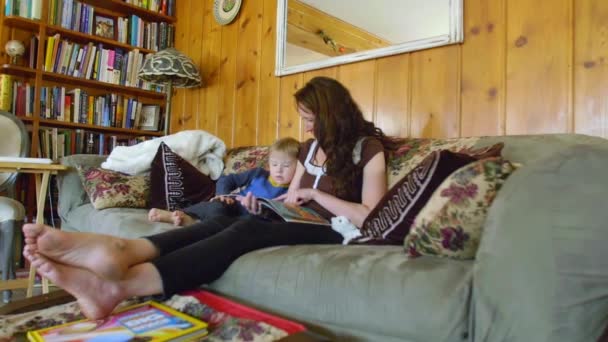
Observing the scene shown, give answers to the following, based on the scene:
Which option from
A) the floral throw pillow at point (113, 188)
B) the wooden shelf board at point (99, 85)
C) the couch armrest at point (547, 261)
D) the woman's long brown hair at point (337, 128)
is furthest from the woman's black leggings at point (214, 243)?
the wooden shelf board at point (99, 85)

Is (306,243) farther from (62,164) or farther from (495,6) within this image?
(62,164)

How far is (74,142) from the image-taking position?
293 cm

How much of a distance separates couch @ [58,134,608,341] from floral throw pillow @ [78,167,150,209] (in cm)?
129

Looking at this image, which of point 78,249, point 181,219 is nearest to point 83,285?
point 78,249

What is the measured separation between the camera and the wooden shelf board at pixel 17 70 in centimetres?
258

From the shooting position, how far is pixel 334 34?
7.27ft

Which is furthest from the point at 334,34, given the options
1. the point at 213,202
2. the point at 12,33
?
the point at 12,33

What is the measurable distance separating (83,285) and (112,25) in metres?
2.78

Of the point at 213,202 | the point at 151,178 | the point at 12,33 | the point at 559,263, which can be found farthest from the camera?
the point at 12,33

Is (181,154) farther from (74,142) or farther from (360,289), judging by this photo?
(360,289)

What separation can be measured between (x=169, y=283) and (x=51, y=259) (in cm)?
26

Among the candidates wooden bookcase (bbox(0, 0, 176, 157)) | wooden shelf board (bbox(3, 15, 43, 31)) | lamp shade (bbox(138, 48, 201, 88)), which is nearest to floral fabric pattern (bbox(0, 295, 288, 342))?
lamp shade (bbox(138, 48, 201, 88))

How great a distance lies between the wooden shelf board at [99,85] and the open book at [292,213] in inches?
84.9

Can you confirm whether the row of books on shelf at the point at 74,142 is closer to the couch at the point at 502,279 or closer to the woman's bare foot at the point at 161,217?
the woman's bare foot at the point at 161,217
